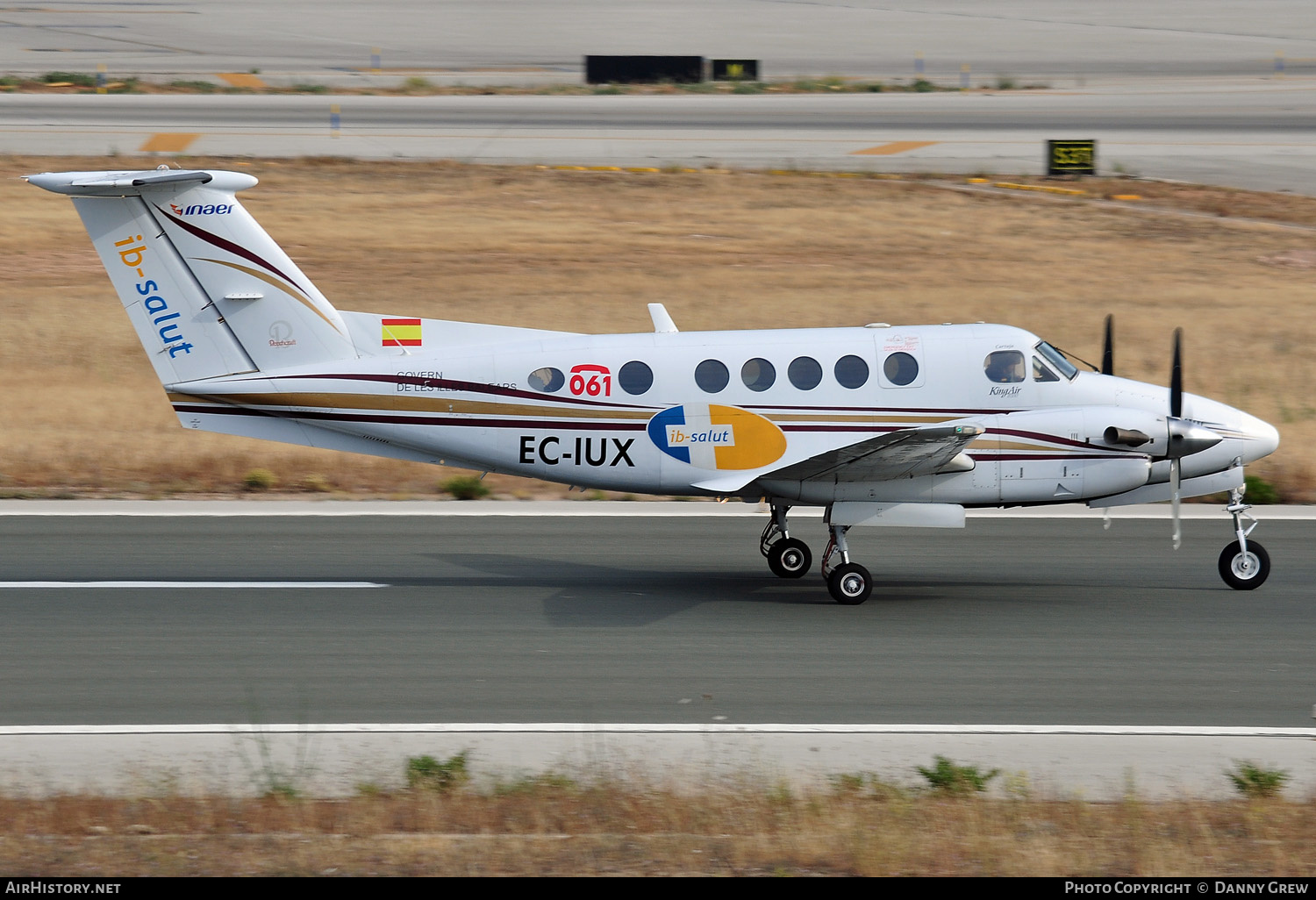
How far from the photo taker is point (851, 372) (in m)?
12.9

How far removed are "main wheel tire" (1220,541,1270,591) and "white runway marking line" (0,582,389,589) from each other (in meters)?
8.33

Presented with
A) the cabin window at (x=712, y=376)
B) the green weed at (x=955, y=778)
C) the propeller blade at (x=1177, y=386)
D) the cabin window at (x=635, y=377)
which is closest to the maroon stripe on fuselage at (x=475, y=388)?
the cabin window at (x=635, y=377)

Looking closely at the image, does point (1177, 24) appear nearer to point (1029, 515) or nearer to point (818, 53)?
point (818, 53)

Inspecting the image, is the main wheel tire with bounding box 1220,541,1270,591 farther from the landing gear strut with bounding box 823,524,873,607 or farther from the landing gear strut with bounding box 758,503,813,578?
the landing gear strut with bounding box 758,503,813,578

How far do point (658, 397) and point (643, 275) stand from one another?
18284 mm

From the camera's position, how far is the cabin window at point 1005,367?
13000mm

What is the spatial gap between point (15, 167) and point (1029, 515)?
32.4m

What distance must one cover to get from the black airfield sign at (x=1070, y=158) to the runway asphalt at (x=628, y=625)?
2569 centimetres

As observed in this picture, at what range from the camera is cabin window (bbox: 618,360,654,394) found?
12.9m

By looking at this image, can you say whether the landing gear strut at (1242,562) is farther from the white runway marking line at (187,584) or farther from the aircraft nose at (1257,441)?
the white runway marking line at (187,584)

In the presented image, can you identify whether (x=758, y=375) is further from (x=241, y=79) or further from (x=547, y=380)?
(x=241, y=79)

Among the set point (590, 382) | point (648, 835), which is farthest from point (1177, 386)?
point (648, 835)

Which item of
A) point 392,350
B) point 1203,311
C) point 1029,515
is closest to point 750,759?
point 392,350

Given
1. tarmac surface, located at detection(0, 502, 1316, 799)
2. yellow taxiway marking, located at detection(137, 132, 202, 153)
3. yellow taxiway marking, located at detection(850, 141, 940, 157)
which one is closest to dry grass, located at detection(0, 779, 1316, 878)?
tarmac surface, located at detection(0, 502, 1316, 799)
